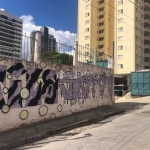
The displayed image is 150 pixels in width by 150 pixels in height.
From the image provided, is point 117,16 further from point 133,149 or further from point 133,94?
point 133,149

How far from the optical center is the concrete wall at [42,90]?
273 inches

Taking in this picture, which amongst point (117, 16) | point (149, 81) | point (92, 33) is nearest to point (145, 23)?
point (117, 16)

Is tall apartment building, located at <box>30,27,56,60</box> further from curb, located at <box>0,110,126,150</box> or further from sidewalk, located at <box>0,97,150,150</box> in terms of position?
curb, located at <box>0,110,126,150</box>

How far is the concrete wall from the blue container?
11.1m

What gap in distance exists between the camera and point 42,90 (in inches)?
326

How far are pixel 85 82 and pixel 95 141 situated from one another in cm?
531

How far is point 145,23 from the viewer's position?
53.2m

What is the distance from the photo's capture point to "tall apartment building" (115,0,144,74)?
4569 cm

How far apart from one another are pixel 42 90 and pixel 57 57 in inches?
57.2

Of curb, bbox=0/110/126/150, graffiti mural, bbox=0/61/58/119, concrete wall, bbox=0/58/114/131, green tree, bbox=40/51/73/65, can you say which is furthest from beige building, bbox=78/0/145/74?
graffiti mural, bbox=0/61/58/119

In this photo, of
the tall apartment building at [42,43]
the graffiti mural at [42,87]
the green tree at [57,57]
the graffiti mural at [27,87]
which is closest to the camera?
the graffiti mural at [27,87]

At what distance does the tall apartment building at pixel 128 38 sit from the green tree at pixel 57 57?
36877 millimetres

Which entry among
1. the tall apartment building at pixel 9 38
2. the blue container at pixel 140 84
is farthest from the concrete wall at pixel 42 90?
the blue container at pixel 140 84

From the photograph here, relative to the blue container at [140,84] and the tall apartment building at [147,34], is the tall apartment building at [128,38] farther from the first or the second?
the blue container at [140,84]
